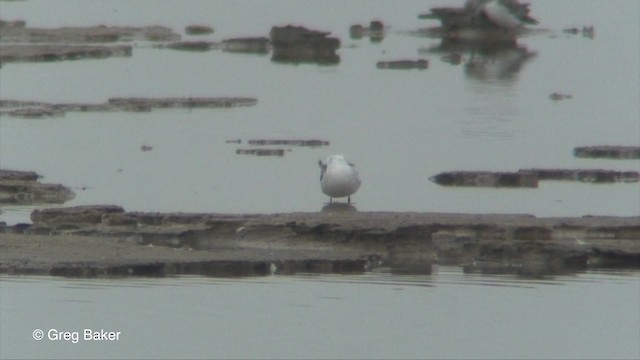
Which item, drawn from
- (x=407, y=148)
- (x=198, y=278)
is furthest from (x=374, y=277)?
(x=407, y=148)

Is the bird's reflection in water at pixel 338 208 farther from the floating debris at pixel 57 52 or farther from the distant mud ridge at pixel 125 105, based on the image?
the floating debris at pixel 57 52

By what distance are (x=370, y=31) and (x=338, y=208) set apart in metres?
34.1

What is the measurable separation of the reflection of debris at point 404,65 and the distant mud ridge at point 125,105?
27.9 feet

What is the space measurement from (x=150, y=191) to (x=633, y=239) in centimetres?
570

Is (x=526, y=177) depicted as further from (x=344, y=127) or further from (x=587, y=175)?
(x=344, y=127)

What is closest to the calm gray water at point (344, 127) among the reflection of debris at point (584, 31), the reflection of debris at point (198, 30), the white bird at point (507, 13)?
the white bird at point (507, 13)

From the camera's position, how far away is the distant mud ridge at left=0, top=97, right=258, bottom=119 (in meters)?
27.4

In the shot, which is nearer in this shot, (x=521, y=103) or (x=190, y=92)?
(x=521, y=103)

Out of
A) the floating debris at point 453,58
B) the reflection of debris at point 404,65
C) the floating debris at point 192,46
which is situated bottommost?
the reflection of debris at point 404,65

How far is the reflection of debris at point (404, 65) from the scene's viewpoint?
37.7 metres

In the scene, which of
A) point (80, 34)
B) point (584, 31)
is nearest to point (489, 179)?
point (80, 34)

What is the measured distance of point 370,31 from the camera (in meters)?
50.7

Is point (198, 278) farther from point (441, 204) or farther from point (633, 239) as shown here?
point (441, 204)

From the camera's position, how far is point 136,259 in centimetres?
1249
